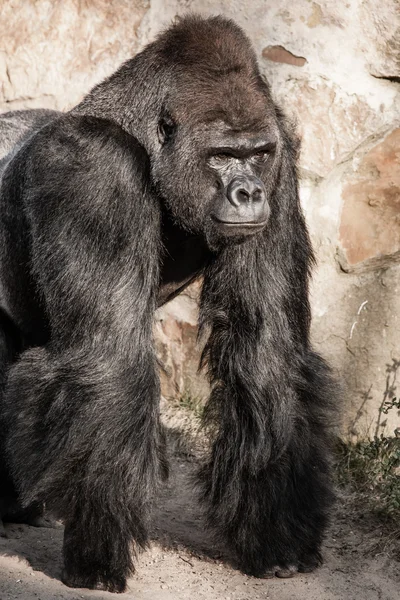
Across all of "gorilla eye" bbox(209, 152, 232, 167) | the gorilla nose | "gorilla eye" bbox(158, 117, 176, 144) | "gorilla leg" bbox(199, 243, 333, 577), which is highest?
"gorilla eye" bbox(158, 117, 176, 144)

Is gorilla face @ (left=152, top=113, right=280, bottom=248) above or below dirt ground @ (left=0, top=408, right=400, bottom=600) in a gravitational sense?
above

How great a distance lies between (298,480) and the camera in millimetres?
3744

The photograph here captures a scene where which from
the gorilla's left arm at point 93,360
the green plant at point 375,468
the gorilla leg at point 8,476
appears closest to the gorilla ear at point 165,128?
the gorilla's left arm at point 93,360

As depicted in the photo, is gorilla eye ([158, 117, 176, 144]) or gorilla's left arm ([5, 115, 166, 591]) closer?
gorilla's left arm ([5, 115, 166, 591])

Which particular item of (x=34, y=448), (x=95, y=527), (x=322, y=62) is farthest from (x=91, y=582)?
(x=322, y=62)

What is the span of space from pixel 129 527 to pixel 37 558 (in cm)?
51

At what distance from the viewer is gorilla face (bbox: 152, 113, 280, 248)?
133 inches

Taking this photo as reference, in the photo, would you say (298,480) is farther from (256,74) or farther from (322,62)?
(322,62)

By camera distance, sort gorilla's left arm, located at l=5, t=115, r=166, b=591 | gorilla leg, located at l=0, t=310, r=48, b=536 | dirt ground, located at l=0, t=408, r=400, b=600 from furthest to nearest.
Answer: gorilla leg, located at l=0, t=310, r=48, b=536 < dirt ground, located at l=0, t=408, r=400, b=600 < gorilla's left arm, located at l=5, t=115, r=166, b=591

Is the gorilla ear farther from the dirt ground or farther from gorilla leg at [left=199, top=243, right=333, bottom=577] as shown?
the dirt ground

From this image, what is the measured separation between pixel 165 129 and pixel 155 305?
1.94ft

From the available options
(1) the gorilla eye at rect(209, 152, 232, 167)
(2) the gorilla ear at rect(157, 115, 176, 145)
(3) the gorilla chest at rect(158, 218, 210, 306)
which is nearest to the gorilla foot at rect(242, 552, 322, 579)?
(3) the gorilla chest at rect(158, 218, 210, 306)

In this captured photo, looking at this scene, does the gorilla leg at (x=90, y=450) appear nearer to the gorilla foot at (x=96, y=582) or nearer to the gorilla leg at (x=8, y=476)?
the gorilla foot at (x=96, y=582)

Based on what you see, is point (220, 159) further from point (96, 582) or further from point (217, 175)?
point (96, 582)
